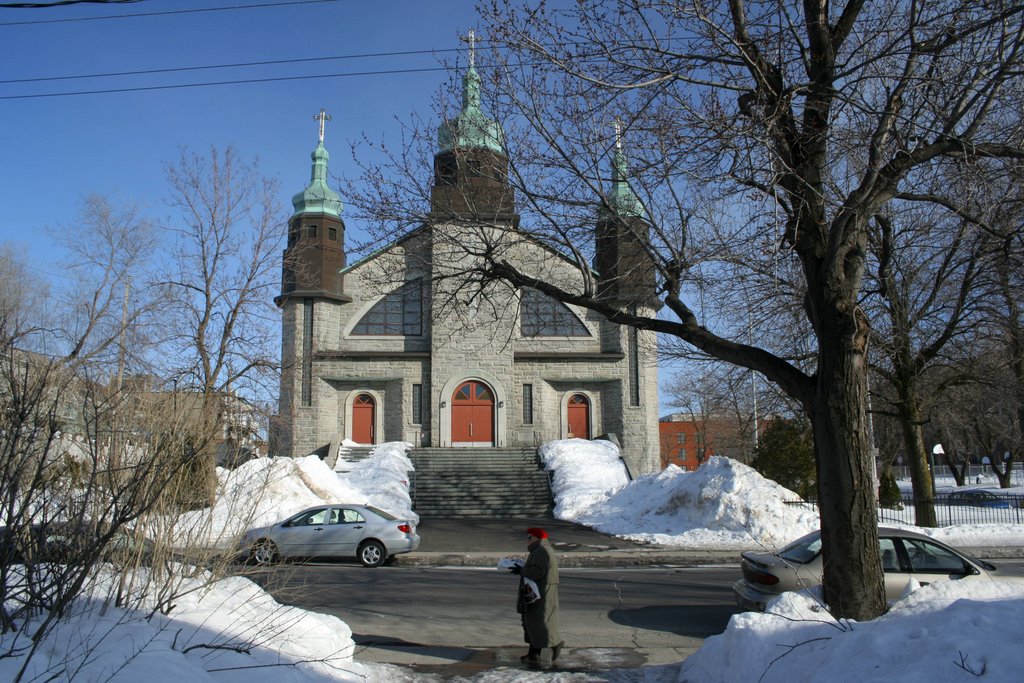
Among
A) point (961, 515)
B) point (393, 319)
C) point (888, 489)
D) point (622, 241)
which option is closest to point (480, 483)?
point (393, 319)

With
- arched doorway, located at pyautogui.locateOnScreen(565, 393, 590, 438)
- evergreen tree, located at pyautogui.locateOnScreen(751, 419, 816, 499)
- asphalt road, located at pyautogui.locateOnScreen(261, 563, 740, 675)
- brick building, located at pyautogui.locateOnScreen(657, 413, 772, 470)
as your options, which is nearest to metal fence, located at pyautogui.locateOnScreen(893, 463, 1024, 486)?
brick building, located at pyautogui.locateOnScreen(657, 413, 772, 470)

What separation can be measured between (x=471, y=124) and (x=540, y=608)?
18.8 ft

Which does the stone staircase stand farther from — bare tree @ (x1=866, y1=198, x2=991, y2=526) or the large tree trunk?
the large tree trunk

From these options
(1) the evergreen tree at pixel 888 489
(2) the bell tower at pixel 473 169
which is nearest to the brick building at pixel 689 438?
(1) the evergreen tree at pixel 888 489

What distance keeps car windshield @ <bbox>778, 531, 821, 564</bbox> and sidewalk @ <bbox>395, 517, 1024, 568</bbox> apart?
623 cm

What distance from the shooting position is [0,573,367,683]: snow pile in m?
4.52

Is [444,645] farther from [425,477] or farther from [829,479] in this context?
[425,477]

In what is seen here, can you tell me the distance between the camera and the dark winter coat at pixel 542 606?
301 inches

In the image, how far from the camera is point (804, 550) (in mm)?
9789

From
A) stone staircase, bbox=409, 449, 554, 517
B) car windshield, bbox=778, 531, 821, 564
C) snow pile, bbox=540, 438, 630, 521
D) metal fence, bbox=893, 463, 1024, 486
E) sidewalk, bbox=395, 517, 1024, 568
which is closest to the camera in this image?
car windshield, bbox=778, 531, 821, 564

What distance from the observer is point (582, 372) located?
34.0 meters

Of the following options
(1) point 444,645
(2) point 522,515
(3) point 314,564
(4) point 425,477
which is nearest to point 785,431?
(2) point 522,515

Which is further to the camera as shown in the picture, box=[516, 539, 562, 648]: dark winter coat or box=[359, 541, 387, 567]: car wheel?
box=[359, 541, 387, 567]: car wheel

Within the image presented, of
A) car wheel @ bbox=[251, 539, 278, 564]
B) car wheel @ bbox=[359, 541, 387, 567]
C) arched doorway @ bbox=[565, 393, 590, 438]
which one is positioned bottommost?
car wheel @ bbox=[359, 541, 387, 567]
